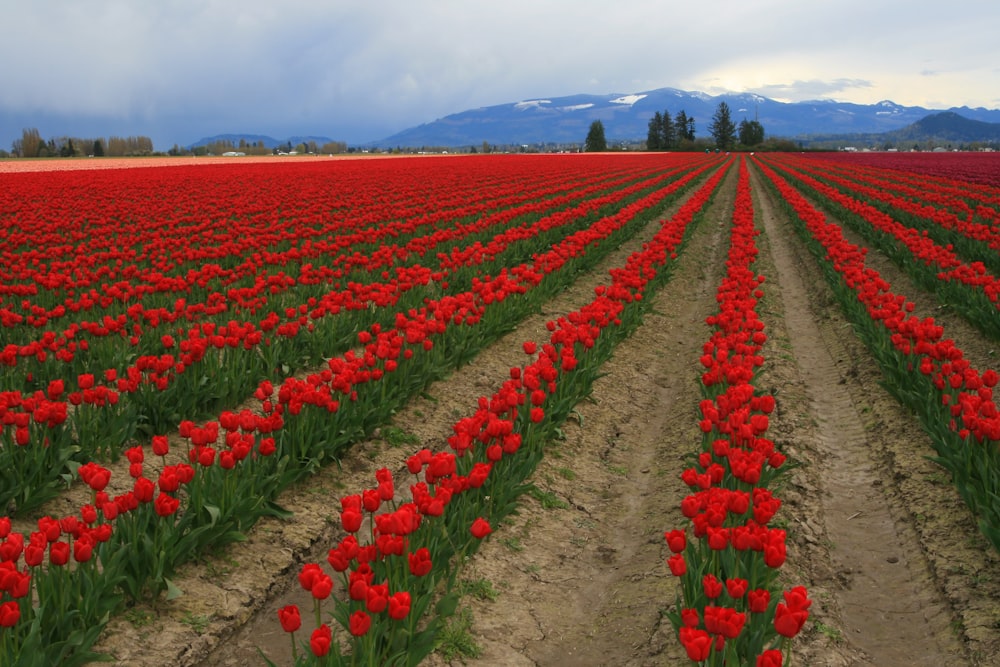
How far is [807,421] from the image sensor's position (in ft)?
24.1

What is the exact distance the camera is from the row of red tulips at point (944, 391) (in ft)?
16.0

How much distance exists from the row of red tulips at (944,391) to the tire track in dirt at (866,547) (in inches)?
19.0

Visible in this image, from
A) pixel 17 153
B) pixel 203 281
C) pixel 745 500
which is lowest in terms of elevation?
pixel 745 500

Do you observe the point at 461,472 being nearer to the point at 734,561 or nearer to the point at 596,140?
the point at 734,561

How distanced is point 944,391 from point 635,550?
3338 mm

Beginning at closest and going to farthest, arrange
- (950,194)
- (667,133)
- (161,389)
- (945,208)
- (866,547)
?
(866,547) → (161,389) → (945,208) → (950,194) → (667,133)

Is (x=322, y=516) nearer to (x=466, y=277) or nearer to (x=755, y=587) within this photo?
(x=755, y=587)

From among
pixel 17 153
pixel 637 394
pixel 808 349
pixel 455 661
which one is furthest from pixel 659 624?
pixel 17 153

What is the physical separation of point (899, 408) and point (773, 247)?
12.9 meters

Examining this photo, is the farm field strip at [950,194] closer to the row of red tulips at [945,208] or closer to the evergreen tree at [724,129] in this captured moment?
the row of red tulips at [945,208]

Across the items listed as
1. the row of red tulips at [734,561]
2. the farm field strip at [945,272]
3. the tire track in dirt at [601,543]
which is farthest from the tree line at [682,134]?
the row of red tulips at [734,561]

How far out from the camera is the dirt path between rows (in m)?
4.01

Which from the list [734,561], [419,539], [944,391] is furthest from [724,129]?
[419,539]

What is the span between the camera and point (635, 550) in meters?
5.11
